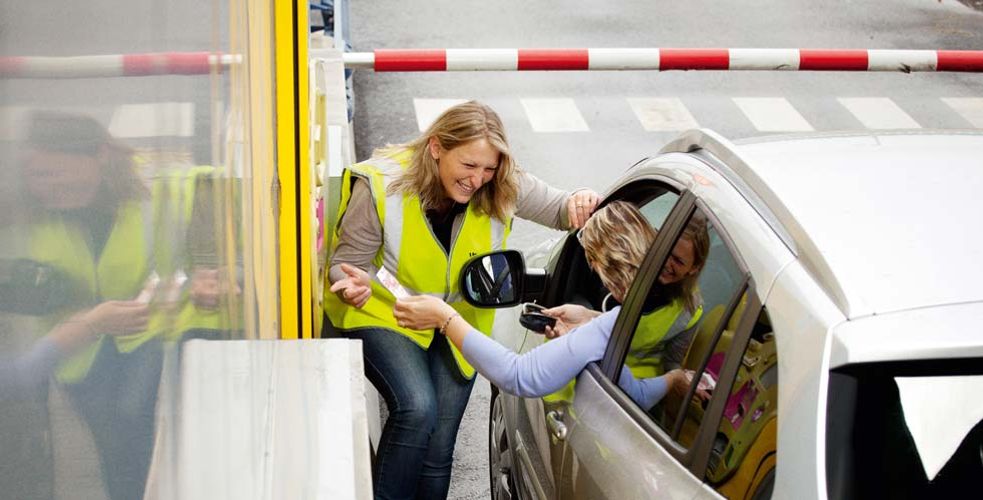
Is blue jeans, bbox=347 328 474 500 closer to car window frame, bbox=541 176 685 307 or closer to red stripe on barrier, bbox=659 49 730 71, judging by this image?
car window frame, bbox=541 176 685 307

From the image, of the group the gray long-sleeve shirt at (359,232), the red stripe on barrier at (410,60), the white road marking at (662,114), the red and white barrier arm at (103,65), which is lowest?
the white road marking at (662,114)

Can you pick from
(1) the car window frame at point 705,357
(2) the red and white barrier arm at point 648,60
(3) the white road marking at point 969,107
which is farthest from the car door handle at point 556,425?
(3) the white road marking at point 969,107

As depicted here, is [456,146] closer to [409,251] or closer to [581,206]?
[409,251]

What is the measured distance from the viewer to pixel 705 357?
2.87 metres

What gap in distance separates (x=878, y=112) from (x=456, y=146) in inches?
308

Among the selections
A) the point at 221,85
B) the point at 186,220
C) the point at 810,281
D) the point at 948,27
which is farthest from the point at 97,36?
the point at 948,27

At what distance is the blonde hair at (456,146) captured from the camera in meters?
4.16

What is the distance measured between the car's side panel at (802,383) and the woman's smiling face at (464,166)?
1778mm

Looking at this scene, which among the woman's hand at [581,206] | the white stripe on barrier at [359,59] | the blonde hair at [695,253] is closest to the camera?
the blonde hair at [695,253]

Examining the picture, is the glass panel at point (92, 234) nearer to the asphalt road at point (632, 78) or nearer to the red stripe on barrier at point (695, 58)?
the asphalt road at point (632, 78)

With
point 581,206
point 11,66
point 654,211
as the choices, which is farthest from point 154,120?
point 581,206

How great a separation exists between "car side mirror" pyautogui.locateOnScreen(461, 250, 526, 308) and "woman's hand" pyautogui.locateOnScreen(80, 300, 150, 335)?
10.7 ft

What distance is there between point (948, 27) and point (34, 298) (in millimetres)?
14319

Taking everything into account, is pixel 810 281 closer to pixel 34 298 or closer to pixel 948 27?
pixel 34 298
